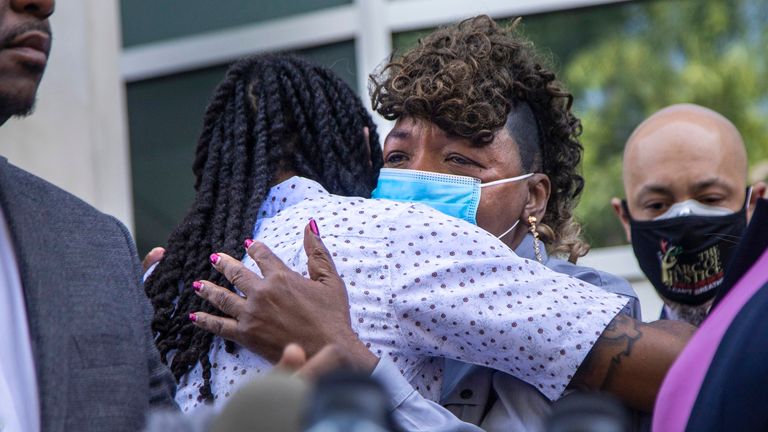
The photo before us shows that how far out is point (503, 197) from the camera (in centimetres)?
350

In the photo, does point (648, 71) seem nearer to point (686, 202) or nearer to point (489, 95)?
point (686, 202)

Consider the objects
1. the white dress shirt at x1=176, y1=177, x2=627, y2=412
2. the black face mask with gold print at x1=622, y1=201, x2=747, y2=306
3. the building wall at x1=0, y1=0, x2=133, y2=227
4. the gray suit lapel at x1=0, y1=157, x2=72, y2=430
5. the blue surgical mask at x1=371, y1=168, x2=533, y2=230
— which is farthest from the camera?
the building wall at x1=0, y1=0, x2=133, y2=227

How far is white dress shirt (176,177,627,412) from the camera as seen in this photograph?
8.89 ft

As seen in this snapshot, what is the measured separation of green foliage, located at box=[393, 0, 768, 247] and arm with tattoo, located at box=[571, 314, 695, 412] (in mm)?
3224

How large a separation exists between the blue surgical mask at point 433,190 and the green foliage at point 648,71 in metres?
2.69

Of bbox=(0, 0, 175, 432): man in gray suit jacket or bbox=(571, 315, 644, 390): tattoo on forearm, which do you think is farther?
bbox=(571, 315, 644, 390): tattoo on forearm

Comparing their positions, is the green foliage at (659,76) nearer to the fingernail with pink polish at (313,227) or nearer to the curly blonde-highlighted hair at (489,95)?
the curly blonde-highlighted hair at (489,95)

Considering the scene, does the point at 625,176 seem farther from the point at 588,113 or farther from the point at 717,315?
the point at 717,315

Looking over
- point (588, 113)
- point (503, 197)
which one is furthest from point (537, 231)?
point (588, 113)

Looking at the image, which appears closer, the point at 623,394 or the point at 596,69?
the point at 623,394

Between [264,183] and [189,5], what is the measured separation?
A: 4.08 m

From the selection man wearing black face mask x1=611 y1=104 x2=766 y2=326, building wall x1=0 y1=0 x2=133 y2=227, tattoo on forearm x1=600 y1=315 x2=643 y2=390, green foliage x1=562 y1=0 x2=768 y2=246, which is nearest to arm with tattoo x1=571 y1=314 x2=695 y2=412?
tattoo on forearm x1=600 y1=315 x2=643 y2=390

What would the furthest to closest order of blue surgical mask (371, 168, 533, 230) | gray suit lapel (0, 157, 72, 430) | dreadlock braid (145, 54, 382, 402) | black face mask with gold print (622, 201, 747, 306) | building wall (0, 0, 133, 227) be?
1. building wall (0, 0, 133, 227)
2. black face mask with gold print (622, 201, 747, 306)
3. blue surgical mask (371, 168, 533, 230)
4. dreadlock braid (145, 54, 382, 402)
5. gray suit lapel (0, 157, 72, 430)

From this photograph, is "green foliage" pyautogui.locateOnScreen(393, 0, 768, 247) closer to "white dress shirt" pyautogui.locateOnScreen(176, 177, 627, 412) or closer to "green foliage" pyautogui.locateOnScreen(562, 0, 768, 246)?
"green foliage" pyautogui.locateOnScreen(562, 0, 768, 246)
